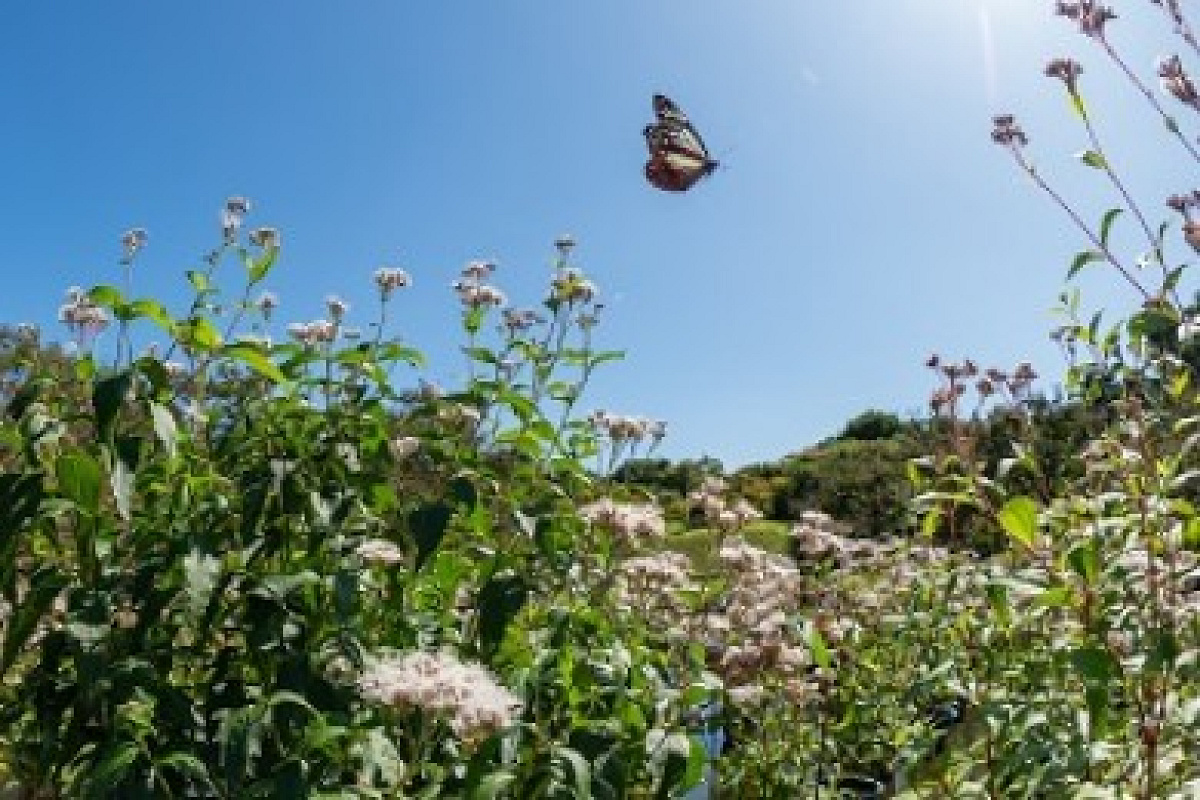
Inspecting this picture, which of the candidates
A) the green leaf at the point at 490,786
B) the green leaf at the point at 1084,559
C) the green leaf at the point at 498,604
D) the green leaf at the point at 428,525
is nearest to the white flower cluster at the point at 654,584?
the green leaf at the point at 498,604

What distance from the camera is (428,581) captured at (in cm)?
320

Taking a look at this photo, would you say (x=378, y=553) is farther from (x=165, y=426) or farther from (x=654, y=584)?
(x=654, y=584)

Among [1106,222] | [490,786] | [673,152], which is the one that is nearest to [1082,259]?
[1106,222]

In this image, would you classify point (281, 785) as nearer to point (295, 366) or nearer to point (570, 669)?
point (570, 669)

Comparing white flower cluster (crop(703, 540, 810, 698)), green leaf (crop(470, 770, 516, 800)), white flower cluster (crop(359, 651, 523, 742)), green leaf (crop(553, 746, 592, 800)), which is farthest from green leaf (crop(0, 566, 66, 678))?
white flower cluster (crop(703, 540, 810, 698))

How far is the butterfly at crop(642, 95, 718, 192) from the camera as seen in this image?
5.98 meters

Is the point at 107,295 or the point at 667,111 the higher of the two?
the point at 667,111

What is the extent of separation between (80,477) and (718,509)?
6.08 ft

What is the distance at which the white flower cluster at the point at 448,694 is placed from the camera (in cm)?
222

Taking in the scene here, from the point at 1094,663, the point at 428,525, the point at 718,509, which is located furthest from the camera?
the point at 718,509

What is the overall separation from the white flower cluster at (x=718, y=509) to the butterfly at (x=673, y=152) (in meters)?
2.36

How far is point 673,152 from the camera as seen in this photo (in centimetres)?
612

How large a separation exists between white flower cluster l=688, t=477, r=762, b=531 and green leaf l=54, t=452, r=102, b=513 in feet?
5.90

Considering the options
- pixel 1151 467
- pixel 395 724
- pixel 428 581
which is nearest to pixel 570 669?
pixel 395 724
